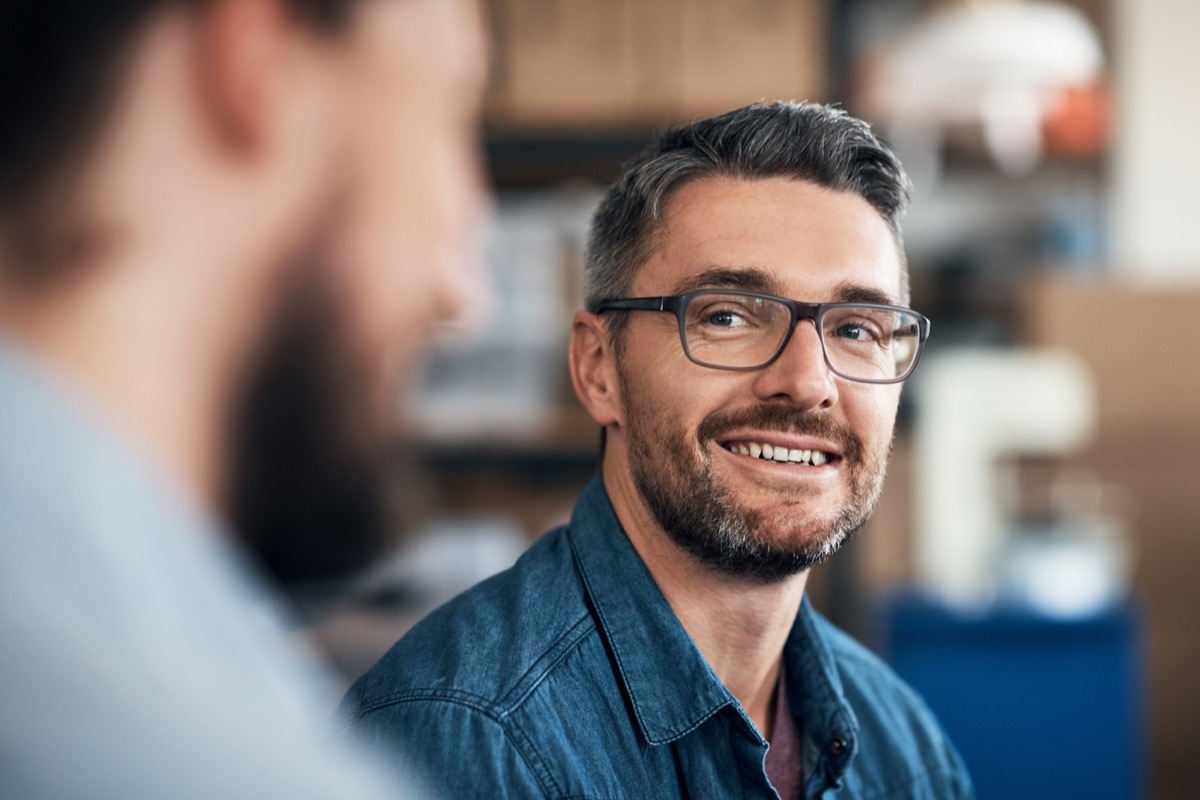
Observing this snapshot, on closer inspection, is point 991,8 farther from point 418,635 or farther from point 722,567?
point 418,635

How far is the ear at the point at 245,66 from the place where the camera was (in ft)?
0.99

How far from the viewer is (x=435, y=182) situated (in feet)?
1.13

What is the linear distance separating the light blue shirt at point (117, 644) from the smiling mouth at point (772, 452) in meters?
0.58

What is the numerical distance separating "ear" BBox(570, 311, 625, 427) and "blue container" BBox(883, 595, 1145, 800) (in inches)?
58.8

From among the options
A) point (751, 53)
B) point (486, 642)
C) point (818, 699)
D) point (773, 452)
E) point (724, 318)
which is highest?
point (751, 53)

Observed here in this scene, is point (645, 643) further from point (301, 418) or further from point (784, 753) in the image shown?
point (301, 418)

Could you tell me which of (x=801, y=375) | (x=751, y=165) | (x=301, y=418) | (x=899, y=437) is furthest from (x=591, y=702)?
(x=899, y=437)

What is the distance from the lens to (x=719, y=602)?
0.89m

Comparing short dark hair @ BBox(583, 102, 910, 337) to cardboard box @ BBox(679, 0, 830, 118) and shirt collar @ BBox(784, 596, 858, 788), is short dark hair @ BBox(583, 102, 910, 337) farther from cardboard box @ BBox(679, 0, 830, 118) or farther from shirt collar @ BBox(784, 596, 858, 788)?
cardboard box @ BBox(679, 0, 830, 118)

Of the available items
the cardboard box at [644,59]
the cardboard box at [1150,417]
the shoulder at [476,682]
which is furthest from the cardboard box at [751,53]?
the shoulder at [476,682]

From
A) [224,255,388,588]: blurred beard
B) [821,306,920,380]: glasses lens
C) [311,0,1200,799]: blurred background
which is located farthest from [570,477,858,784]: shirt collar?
[311,0,1200,799]: blurred background

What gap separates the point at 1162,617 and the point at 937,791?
2616mm

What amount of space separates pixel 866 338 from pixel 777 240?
0.36 feet

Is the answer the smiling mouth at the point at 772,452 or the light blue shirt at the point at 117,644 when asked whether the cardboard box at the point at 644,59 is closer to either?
the smiling mouth at the point at 772,452
